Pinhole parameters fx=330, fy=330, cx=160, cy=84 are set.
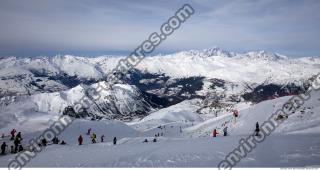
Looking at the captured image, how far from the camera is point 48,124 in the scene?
94.1 metres

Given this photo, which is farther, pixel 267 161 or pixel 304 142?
pixel 304 142

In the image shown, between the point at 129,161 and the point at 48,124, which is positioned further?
the point at 48,124

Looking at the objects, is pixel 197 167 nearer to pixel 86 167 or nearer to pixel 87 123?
pixel 86 167

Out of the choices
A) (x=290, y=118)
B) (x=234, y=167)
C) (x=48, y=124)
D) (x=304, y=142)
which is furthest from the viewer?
(x=48, y=124)

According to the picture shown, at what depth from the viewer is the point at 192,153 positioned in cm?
3141

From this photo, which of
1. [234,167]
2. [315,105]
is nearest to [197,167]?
[234,167]

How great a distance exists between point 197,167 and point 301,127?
2772cm

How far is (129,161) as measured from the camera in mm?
28984

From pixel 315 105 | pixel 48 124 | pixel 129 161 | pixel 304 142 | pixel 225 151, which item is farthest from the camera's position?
pixel 48 124

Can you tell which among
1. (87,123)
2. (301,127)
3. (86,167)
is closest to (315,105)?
(301,127)

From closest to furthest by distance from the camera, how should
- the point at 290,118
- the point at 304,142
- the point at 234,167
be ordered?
the point at 234,167 → the point at 304,142 → the point at 290,118

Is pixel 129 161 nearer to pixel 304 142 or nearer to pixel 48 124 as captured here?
pixel 304 142

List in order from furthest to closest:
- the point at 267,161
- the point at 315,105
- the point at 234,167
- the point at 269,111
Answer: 1. the point at 269,111
2. the point at 315,105
3. the point at 267,161
4. the point at 234,167

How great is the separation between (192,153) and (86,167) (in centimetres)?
1007
